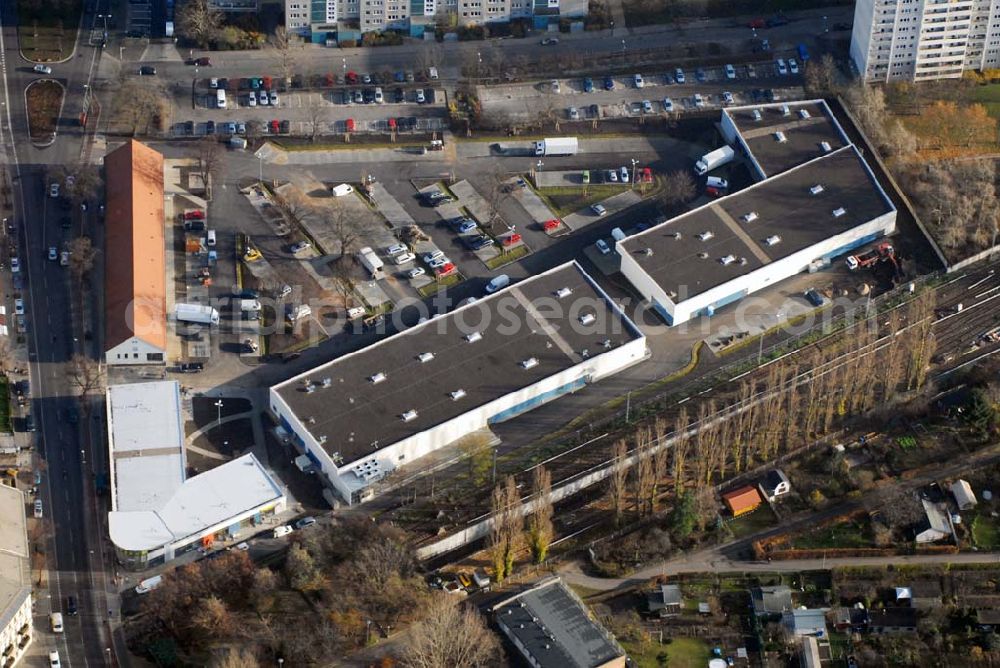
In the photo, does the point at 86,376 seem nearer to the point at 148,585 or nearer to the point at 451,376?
the point at 148,585

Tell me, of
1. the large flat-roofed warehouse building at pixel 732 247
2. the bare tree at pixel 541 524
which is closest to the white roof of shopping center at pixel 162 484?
the bare tree at pixel 541 524

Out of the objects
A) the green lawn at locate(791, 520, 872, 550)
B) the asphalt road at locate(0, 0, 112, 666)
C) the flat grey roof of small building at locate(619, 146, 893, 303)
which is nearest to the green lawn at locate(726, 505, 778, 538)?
the green lawn at locate(791, 520, 872, 550)

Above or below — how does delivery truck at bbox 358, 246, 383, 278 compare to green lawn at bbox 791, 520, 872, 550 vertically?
above

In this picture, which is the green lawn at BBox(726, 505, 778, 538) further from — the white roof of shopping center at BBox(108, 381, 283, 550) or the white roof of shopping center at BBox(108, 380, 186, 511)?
the white roof of shopping center at BBox(108, 380, 186, 511)

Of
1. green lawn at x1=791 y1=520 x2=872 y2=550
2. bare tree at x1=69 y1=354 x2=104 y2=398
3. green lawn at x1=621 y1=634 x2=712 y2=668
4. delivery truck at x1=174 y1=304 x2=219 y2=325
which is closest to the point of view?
green lawn at x1=621 y1=634 x2=712 y2=668

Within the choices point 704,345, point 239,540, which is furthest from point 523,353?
point 239,540

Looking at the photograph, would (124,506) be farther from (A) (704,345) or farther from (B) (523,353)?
→ (A) (704,345)
